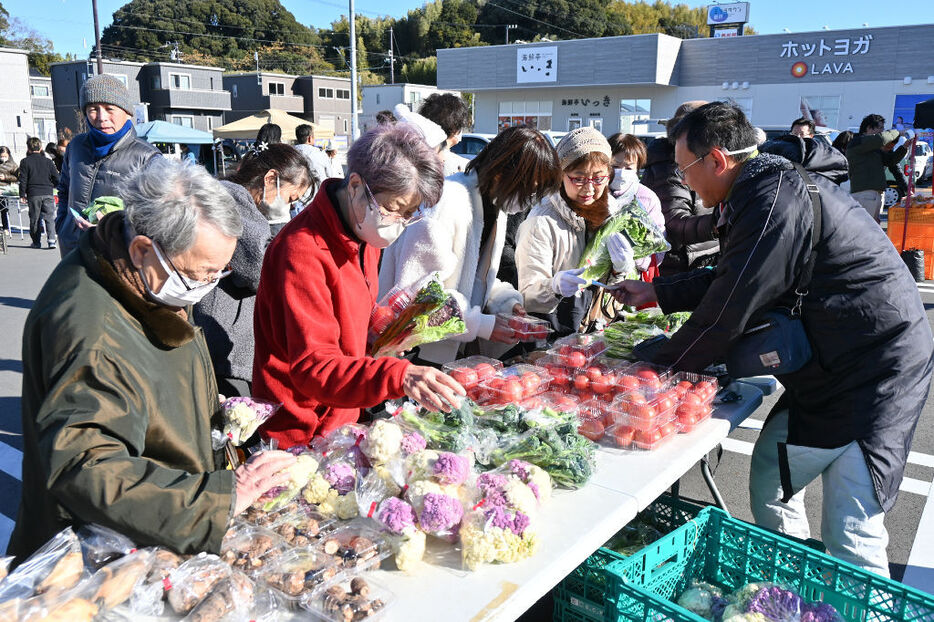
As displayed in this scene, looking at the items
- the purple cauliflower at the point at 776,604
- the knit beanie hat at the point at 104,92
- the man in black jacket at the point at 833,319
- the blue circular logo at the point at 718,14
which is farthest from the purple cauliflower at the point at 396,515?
the blue circular logo at the point at 718,14

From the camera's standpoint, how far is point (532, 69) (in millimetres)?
31797

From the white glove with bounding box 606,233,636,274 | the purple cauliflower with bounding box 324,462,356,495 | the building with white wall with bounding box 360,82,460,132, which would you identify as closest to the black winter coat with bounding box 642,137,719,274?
the white glove with bounding box 606,233,636,274

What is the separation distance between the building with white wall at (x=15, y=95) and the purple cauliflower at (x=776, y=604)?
1801 inches

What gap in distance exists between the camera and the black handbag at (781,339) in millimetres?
2391

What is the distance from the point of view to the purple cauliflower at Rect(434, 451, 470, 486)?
1.86 m

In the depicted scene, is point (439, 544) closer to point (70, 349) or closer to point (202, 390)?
point (202, 390)

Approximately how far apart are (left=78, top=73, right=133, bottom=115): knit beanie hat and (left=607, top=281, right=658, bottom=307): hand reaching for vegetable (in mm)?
3609

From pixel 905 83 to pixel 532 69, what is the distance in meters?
15.3

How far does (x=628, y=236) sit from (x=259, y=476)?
2.22 meters

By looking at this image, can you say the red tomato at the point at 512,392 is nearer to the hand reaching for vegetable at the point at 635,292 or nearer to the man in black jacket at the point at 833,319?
the man in black jacket at the point at 833,319

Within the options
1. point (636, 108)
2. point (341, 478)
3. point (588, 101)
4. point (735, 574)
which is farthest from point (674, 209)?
point (588, 101)

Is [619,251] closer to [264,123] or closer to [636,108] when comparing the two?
[264,123]

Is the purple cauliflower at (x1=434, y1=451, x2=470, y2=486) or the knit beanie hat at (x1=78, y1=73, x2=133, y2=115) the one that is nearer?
the purple cauliflower at (x1=434, y1=451, x2=470, y2=486)

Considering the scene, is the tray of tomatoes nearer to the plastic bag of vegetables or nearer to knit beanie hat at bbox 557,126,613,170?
the plastic bag of vegetables
